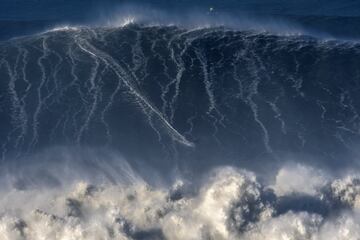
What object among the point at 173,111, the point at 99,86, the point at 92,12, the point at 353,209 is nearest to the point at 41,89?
the point at 99,86

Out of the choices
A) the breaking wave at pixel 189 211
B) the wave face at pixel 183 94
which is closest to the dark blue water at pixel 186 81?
the wave face at pixel 183 94

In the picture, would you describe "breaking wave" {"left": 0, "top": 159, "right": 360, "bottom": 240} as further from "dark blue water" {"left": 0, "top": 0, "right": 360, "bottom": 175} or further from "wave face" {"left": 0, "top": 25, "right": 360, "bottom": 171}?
"wave face" {"left": 0, "top": 25, "right": 360, "bottom": 171}

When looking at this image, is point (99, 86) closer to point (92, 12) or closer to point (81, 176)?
point (81, 176)

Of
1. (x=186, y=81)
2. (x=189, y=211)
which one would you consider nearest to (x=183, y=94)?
(x=186, y=81)

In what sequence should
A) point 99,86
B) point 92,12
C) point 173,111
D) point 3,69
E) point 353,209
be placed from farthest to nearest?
point 92,12, point 3,69, point 99,86, point 173,111, point 353,209

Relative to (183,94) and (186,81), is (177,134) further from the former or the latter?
(186,81)

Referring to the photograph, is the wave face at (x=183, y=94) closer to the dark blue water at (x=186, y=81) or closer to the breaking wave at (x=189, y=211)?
the dark blue water at (x=186, y=81)

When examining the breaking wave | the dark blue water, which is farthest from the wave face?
the breaking wave

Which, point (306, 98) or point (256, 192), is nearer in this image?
point (256, 192)
